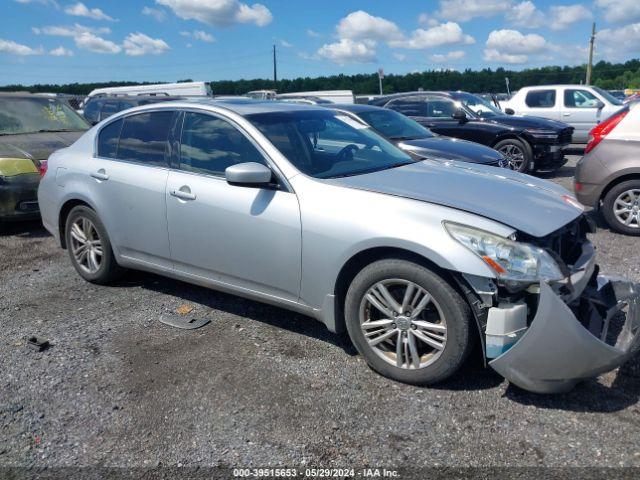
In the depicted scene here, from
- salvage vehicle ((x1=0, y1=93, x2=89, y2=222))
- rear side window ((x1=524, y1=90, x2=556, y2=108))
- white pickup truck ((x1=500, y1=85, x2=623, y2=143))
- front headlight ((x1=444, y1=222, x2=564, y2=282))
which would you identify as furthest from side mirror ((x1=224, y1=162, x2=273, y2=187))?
rear side window ((x1=524, y1=90, x2=556, y2=108))

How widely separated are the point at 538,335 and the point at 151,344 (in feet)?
8.39

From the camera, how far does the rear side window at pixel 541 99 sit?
50.0ft

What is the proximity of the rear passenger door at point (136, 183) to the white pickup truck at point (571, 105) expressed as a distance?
462 inches

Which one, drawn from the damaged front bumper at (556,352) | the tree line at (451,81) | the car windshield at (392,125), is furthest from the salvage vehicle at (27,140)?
the tree line at (451,81)

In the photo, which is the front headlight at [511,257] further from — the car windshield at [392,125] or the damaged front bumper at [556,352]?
the car windshield at [392,125]

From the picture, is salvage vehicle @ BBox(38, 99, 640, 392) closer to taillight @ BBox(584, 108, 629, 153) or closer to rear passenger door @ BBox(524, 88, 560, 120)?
taillight @ BBox(584, 108, 629, 153)

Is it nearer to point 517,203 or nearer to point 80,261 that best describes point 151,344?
point 80,261

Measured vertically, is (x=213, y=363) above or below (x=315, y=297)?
below

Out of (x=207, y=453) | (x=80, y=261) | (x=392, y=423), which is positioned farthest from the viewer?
(x=80, y=261)

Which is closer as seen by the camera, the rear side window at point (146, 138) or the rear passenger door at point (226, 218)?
the rear passenger door at point (226, 218)

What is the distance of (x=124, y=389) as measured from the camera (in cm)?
341

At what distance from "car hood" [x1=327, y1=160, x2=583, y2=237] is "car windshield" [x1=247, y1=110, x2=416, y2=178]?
0.20 m

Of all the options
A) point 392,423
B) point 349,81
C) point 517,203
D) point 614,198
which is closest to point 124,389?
point 392,423

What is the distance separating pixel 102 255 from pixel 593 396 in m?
3.91
